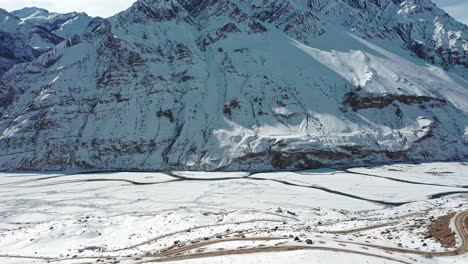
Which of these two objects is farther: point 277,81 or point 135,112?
point 277,81

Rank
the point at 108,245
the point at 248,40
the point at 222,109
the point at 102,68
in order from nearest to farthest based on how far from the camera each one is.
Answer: the point at 108,245 < the point at 222,109 < the point at 102,68 < the point at 248,40

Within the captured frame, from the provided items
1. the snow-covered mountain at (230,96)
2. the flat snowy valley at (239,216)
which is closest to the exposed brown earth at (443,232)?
the flat snowy valley at (239,216)

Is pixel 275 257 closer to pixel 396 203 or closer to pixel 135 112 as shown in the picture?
pixel 396 203

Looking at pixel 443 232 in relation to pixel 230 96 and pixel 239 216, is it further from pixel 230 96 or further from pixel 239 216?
pixel 230 96

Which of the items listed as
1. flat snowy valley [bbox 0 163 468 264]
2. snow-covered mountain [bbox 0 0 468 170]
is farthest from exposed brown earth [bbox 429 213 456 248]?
snow-covered mountain [bbox 0 0 468 170]

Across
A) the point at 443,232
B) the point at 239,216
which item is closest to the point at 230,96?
the point at 239,216

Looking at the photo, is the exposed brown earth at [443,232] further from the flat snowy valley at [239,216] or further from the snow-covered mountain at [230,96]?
the snow-covered mountain at [230,96]

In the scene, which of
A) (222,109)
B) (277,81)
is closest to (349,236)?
(222,109)
